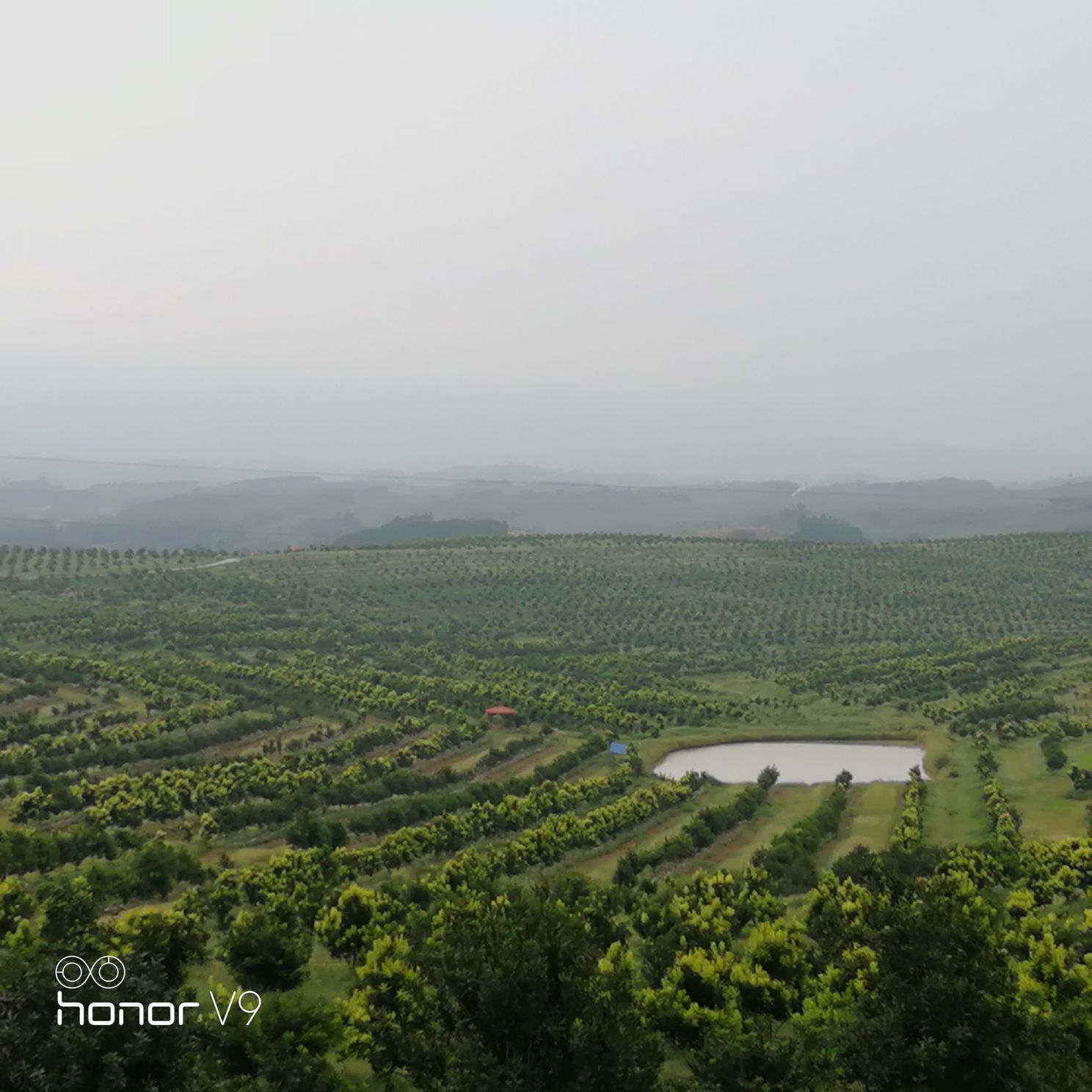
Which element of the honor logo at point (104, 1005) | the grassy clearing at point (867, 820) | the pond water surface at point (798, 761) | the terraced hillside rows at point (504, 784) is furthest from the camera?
the pond water surface at point (798, 761)

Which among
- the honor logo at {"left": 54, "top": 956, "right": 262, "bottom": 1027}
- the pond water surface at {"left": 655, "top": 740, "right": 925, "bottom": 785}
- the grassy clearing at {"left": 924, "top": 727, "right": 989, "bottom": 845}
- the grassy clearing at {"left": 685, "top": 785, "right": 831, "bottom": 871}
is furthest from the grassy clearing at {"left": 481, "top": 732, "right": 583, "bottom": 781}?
the honor logo at {"left": 54, "top": 956, "right": 262, "bottom": 1027}

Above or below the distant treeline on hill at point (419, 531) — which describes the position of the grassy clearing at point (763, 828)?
below

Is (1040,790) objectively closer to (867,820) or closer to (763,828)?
(867,820)

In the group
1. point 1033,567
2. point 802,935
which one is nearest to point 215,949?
point 802,935

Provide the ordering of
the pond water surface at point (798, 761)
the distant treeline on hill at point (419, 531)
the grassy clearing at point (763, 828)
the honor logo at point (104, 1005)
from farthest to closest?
1. the distant treeline on hill at point (419, 531)
2. the pond water surface at point (798, 761)
3. the grassy clearing at point (763, 828)
4. the honor logo at point (104, 1005)

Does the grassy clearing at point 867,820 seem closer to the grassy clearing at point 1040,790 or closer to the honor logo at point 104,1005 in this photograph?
the grassy clearing at point 1040,790

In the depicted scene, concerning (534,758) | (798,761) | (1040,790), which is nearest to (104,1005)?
(534,758)

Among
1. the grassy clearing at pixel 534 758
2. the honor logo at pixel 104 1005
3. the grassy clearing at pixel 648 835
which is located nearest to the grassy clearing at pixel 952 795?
the grassy clearing at pixel 648 835
